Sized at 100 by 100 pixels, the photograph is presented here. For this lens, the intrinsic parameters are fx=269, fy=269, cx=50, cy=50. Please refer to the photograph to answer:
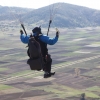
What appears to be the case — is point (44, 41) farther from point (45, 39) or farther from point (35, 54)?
point (35, 54)

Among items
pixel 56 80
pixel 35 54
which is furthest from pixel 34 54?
pixel 56 80

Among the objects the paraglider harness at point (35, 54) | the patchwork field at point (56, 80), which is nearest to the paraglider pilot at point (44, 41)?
the paraglider harness at point (35, 54)

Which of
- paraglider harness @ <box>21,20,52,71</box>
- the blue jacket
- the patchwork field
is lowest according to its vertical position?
the patchwork field

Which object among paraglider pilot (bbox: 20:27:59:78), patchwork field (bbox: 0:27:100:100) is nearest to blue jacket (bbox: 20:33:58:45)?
paraglider pilot (bbox: 20:27:59:78)

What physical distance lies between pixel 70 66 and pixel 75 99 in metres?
54.8

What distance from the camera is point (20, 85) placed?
107250 mm

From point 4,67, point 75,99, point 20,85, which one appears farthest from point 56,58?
point 75,99

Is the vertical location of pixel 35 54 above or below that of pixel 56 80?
above

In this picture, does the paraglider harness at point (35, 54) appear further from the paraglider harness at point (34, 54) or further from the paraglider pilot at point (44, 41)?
the paraglider pilot at point (44, 41)

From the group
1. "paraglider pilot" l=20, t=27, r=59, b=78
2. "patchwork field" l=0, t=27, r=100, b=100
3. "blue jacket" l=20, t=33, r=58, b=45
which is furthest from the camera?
"patchwork field" l=0, t=27, r=100, b=100

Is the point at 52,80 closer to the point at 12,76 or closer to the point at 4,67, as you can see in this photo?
the point at 12,76

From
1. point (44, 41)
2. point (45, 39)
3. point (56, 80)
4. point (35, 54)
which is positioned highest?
point (45, 39)

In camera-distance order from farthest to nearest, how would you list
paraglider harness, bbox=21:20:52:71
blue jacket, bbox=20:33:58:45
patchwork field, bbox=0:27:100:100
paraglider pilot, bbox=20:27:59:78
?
patchwork field, bbox=0:27:100:100 < paraglider pilot, bbox=20:27:59:78 < blue jacket, bbox=20:33:58:45 < paraglider harness, bbox=21:20:52:71

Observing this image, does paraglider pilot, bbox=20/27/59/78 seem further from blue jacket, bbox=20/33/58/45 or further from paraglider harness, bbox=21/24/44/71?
paraglider harness, bbox=21/24/44/71
